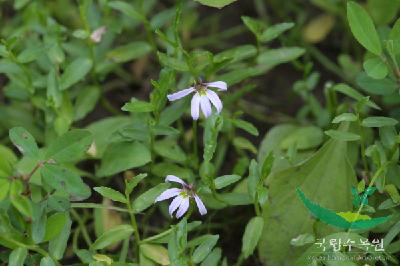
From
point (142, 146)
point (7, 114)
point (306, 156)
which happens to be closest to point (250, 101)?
point (306, 156)

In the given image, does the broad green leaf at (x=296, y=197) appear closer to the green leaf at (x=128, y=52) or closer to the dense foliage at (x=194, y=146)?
the dense foliage at (x=194, y=146)

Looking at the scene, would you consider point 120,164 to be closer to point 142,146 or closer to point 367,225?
point 142,146

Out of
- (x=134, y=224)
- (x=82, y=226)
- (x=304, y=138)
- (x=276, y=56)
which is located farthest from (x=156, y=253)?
(x=276, y=56)

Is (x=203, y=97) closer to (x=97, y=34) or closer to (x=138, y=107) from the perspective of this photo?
(x=138, y=107)

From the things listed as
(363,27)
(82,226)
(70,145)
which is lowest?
(82,226)

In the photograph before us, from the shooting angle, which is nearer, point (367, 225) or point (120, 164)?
point (367, 225)

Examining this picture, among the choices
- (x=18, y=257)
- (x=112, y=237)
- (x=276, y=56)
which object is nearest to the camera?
(x=18, y=257)

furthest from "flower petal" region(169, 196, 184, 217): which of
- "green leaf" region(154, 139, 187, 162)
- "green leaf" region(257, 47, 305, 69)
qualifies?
"green leaf" region(257, 47, 305, 69)
